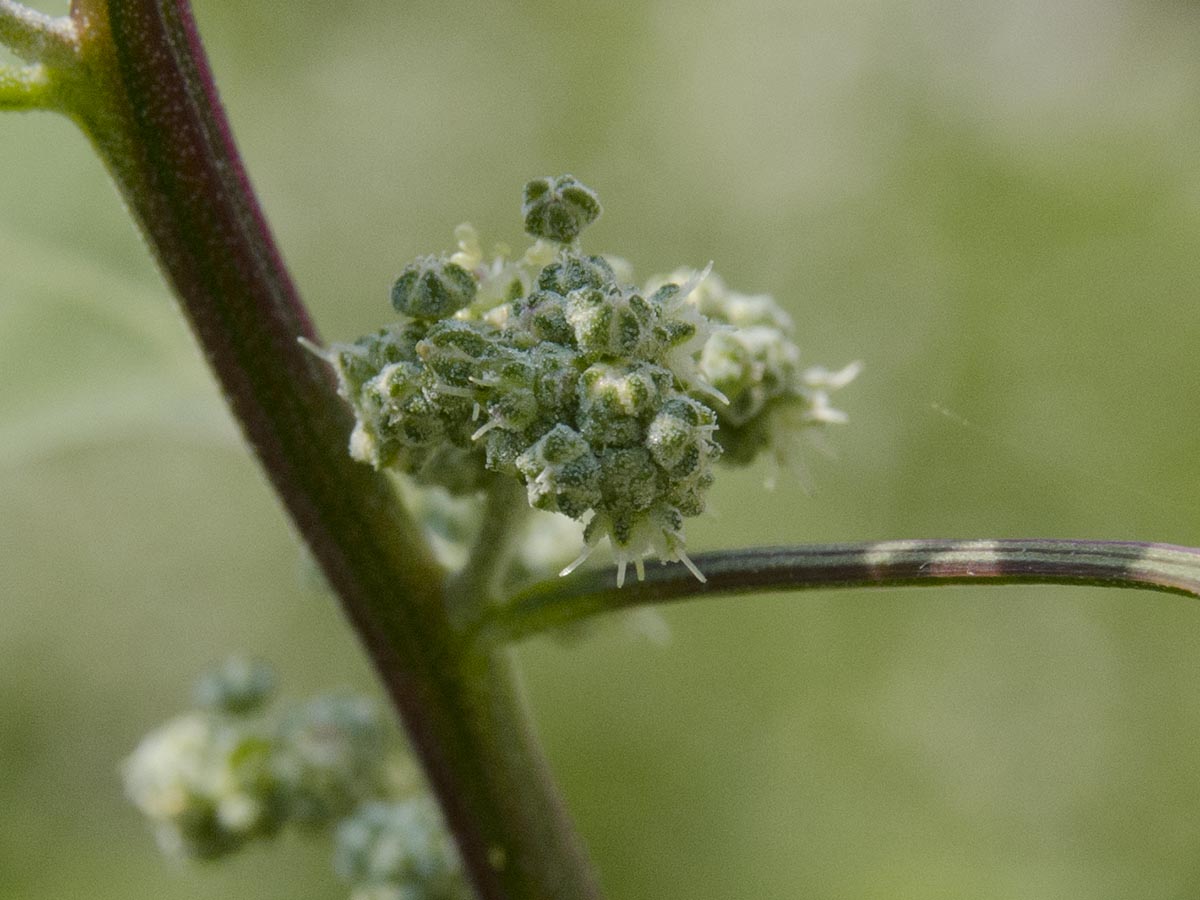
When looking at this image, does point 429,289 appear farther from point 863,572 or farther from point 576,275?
point 863,572

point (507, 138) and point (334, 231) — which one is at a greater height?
point (507, 138)

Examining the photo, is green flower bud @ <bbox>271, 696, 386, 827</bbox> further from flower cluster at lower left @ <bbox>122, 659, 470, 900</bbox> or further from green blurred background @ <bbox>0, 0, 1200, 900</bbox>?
green blurred background @ <bbox>0, 0, 1200, 900</bbox>

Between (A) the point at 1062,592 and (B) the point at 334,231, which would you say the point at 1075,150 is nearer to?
(A) the point at 1062,592

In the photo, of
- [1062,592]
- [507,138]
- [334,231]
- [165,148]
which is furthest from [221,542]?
[165,148]

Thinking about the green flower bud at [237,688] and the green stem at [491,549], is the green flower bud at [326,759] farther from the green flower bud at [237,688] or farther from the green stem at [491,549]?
the green stem at [491,549]

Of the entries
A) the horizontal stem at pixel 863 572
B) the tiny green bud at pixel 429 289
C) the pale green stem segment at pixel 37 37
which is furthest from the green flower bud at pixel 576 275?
the pale green stem segment at pixel 37 37
